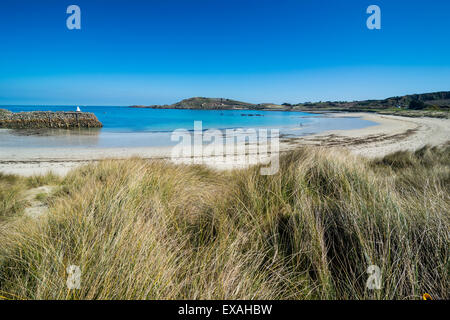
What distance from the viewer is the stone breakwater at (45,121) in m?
26.3

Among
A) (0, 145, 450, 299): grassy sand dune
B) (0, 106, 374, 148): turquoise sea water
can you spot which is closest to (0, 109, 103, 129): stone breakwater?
(0, 106, 374, 148): turquoise sea water

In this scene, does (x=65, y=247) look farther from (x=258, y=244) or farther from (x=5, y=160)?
(x=5, y=160)

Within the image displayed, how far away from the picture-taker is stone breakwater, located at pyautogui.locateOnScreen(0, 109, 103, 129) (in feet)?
86.3

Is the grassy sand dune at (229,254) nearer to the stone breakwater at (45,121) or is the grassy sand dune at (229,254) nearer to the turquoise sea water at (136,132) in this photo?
the turquoise sea water at (136,132)

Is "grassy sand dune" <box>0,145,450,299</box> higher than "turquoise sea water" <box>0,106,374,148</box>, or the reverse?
"turquoise sea water" <box>0,106,374,148</box>

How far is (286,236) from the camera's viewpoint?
7.09ft

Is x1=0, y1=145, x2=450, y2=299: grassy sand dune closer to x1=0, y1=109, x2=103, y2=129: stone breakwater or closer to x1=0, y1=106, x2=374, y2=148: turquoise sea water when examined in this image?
x1=0, y1=106, x2=374, y2=148: turquoise sea water

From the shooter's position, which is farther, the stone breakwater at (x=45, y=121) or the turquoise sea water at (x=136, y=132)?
the stone breakwater at (x=45, y=121)

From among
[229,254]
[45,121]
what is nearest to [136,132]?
[45,121]

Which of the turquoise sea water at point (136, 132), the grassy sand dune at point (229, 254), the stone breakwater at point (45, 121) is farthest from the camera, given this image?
the stone breakwater at point (45, 121)

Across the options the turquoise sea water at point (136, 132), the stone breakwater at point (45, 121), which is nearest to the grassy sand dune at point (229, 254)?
the turquoise sea water at point (136, 132)

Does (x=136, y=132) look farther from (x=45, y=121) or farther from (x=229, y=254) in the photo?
(x=229, y=254)
